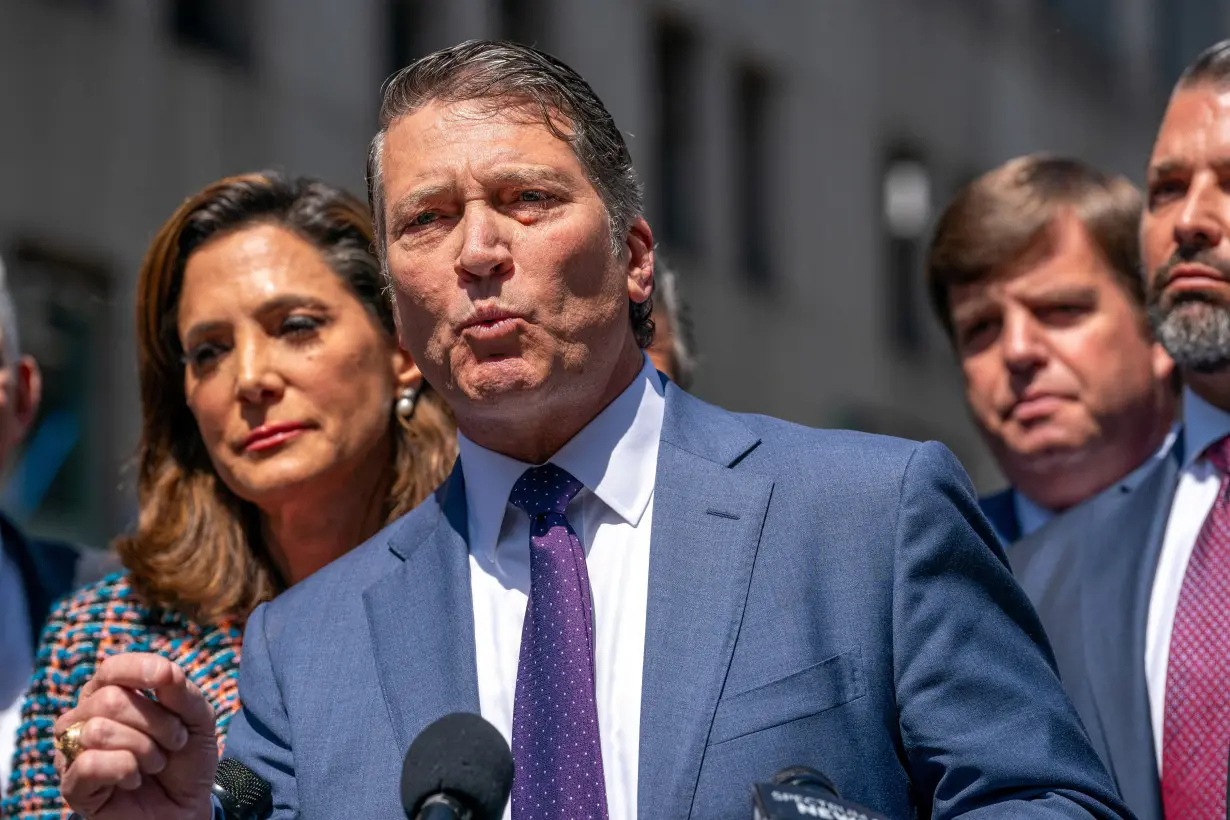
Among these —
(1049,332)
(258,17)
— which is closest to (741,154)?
(258,17)

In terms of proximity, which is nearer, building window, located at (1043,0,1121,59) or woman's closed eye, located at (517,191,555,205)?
woman's closed eye, located at (517,191,555,205)

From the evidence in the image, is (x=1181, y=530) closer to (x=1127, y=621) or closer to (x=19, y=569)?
(x=1127, y=621)

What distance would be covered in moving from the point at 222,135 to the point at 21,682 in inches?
395

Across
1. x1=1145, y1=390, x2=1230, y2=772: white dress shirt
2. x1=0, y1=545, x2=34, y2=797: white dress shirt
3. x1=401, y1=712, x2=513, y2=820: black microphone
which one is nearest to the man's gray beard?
x1=1145, y1=390, x2=1230, y2=772: white dress shirt

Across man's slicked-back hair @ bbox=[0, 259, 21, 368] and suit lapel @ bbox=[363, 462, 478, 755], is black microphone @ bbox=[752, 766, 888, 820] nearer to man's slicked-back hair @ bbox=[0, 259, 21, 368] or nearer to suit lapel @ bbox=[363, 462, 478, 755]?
suit lapel @ bbox=[363, 462, 478, 755]

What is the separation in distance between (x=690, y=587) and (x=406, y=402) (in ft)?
5.20

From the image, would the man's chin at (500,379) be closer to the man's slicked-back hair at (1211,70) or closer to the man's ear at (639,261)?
the man's ear at (639,261)

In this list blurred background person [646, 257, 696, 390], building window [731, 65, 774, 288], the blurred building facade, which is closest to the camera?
blurred background person [646, 257, 696, 390]

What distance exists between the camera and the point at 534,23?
61.9 feet

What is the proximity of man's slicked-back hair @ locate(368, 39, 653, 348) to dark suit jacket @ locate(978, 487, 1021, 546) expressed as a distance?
2.11m

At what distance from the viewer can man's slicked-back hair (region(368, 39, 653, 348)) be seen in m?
3.80

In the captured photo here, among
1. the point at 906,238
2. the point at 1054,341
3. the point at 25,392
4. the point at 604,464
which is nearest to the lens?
the point at 604,464

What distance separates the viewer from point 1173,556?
4547 millimetres

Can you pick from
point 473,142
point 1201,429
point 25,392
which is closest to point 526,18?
point 25,392
